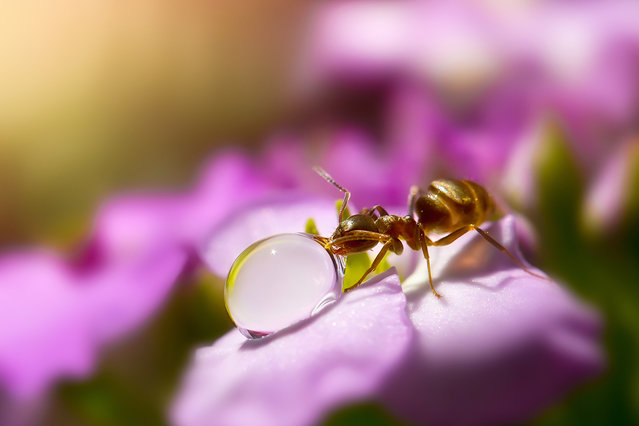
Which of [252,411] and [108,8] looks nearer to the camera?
[252,411]

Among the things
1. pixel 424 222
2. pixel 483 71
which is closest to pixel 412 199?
pixel 424 222

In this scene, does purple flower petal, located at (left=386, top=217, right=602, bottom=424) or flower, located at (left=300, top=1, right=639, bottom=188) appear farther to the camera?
flower, located at (left=300, top=1, right=639, bottom=188)

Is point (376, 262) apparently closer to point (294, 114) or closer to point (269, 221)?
point (269, 221)

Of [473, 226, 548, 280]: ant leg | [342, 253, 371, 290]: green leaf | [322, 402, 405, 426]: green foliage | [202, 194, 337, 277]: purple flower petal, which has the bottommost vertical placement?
[322, 402, 405, 426]: green foliage

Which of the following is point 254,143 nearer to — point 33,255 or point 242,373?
Answer: point 33,255

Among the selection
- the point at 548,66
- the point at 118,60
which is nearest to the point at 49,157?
the point at 118,60

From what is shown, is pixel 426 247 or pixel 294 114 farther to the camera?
pixel 294 114

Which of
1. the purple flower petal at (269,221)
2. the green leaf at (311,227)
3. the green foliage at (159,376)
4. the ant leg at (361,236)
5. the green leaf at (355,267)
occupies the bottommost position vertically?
the green foliage at (159,376)
